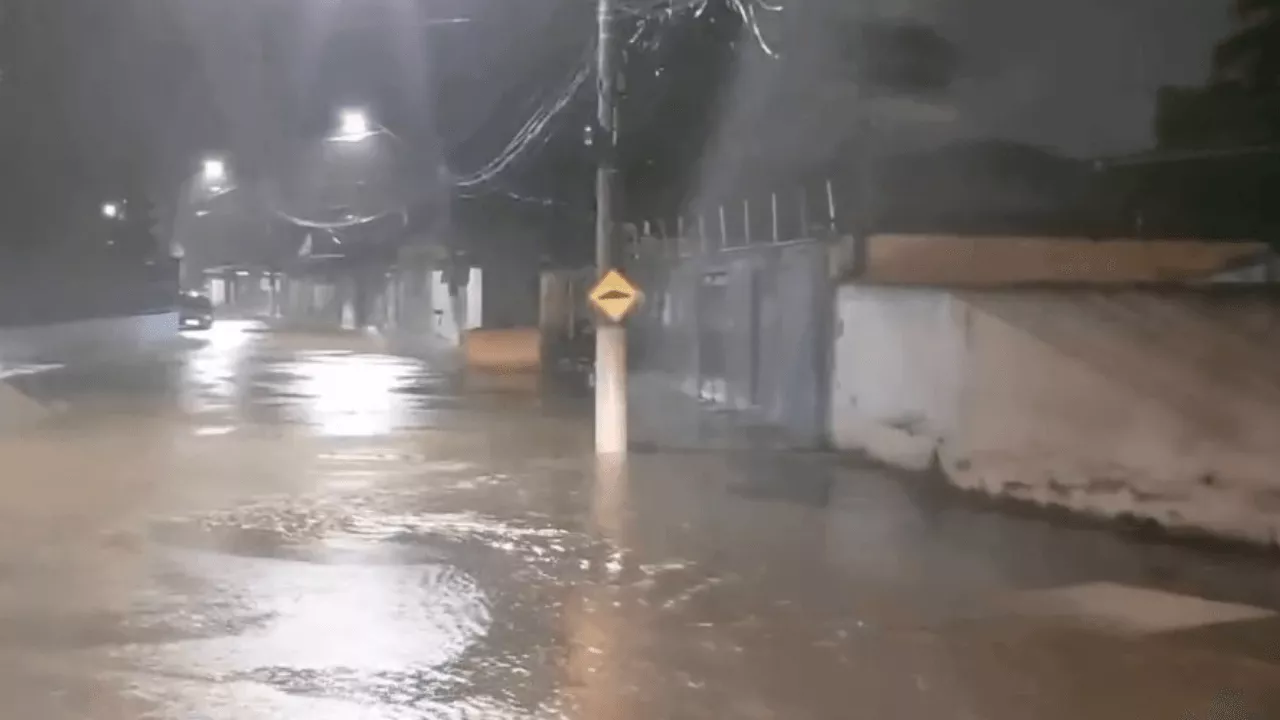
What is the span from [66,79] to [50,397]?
44.8 feet

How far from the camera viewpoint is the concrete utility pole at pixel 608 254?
13.9 m

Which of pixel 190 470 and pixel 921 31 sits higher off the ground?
pixel 921 31

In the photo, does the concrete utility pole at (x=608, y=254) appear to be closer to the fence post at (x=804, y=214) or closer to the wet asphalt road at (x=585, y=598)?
the wet asphalt road at (x=585, y=598)

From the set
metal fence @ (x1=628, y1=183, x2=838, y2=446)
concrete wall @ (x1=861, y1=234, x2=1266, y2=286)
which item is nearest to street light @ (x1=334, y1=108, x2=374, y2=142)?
metal fence @ (x1=628, y1=183, x2=838, y2=446)

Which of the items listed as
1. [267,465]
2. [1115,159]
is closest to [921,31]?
[1115,159]

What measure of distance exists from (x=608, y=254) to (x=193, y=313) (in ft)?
148

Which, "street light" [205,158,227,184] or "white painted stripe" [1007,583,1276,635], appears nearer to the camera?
"white painted stripe" [1007,583,1276,635]

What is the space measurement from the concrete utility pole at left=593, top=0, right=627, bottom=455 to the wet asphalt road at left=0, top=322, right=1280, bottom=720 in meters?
0.48

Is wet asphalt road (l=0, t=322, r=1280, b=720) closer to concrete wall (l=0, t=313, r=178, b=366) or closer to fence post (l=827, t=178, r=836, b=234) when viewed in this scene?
fence post (l=827, t=178, r=836, b=234)

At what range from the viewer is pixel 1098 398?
34.2 ft

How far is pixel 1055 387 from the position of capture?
10828 millimetres

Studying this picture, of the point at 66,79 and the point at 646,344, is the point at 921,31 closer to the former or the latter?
the point at 646,344

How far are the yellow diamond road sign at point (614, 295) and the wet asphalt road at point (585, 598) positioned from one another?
155cm

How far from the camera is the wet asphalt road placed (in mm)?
6148
